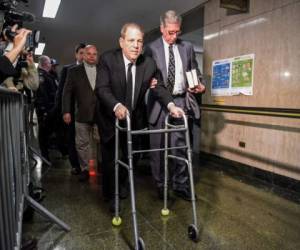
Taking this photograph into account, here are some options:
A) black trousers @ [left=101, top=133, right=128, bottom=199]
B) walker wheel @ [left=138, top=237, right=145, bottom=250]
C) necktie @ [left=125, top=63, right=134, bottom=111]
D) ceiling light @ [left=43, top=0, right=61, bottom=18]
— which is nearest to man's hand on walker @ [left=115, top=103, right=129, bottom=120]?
necktie @ [left=125, top=63, right=134, bottom=111]

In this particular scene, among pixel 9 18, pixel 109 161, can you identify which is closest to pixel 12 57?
pixel 9 18

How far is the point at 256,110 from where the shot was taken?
325 cm

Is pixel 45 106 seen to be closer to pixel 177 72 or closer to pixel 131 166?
pixel 177 72

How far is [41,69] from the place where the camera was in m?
4.03

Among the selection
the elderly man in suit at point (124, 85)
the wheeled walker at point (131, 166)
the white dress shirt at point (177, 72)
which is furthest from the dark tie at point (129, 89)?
the white dress shirt at point (177, 72)

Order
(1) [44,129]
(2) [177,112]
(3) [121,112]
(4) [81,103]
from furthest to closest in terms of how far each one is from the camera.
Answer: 1. (1) [44,129]
2. (4) [81,103]
3. (2) [177,112]
4. (3) [121,112]

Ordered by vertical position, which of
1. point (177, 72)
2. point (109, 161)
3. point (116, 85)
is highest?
point (177, 72)

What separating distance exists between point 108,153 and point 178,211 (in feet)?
2.53

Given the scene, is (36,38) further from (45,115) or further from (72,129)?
(45,115)

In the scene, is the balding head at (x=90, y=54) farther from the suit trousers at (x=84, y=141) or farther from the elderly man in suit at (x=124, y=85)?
the elderly man in suit at (x=124, y=85)

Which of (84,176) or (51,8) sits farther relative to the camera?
(51,8)

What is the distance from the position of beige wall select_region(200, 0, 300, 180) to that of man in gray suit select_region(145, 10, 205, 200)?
1092 millimetres

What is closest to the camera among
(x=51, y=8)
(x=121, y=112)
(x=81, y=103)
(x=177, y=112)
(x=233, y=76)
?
(x=121, y=112)

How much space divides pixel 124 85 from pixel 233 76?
2.02 m
